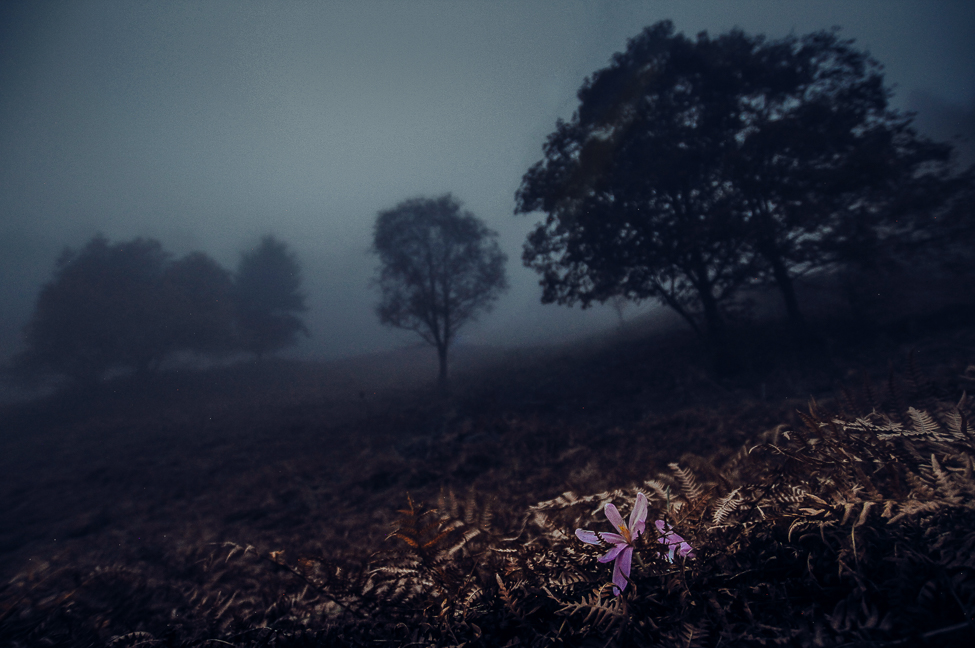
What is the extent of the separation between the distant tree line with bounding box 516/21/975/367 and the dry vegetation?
195cm

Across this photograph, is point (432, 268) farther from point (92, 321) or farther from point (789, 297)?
point (92, 321)

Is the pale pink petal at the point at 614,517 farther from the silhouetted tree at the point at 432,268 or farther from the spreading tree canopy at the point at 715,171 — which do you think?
the silhouetted tree at the point at 432,268

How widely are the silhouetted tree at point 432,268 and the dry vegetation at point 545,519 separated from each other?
21.2ft

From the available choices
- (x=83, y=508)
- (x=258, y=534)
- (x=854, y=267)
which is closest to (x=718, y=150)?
(x=854, y=267)

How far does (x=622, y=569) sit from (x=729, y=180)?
9.12 meters

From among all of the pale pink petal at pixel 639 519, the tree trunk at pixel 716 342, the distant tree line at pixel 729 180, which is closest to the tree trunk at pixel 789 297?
the distant tree line at pixel 729 180

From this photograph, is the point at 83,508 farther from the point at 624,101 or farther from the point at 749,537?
the point at 624,101

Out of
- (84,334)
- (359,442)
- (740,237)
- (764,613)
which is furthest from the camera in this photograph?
(84,334)

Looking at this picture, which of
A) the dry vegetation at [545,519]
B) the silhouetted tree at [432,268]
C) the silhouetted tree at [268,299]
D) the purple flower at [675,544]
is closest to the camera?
the dry vegetation at [545,519]

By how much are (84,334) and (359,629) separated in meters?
25.6

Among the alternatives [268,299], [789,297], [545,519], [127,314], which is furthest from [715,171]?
[268,299]

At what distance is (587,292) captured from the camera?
29.4 feet

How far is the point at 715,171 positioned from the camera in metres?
Answer: 7.86

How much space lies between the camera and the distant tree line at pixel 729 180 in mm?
6957
